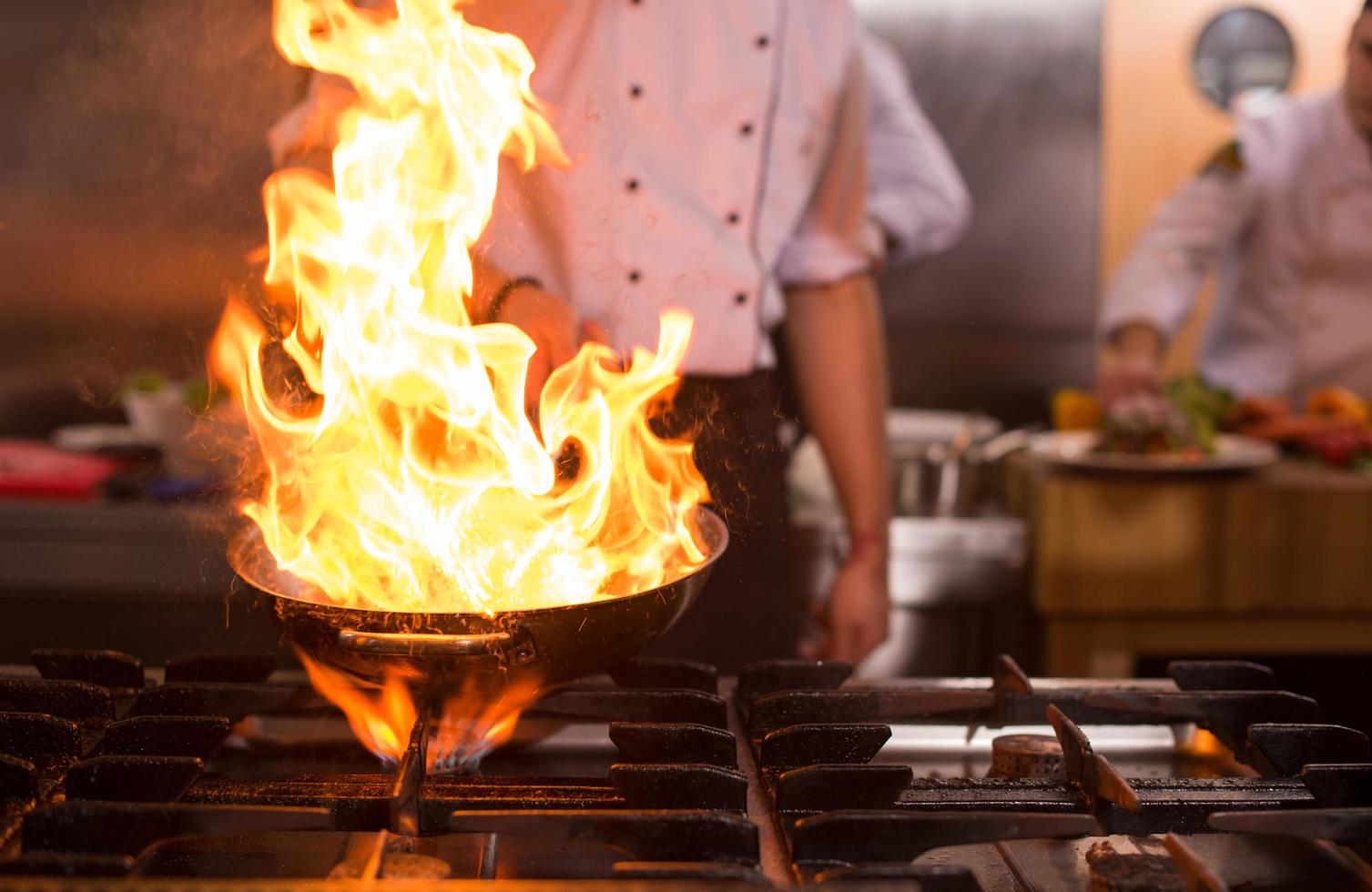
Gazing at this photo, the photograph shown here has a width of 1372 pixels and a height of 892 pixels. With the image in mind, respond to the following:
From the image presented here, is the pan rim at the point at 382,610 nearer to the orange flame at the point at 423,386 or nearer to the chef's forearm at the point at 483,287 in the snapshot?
the orange flame at the point at 423,386

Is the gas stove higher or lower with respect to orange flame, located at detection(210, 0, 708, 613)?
lower

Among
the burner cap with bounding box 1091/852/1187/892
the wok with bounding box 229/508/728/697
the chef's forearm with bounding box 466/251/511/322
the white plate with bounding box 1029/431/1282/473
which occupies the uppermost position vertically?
the chef's forearm with bounding box 466/251/511/322

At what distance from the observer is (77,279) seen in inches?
112

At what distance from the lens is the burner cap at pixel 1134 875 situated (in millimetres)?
779

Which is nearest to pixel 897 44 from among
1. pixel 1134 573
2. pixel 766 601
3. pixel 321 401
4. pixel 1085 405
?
pixel 1085 405

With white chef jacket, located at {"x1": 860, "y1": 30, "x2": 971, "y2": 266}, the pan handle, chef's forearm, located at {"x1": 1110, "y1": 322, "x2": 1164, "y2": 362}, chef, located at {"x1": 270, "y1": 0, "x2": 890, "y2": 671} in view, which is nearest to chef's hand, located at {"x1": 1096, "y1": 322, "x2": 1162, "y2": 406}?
chef's forearm, located at {"x1": 1110, "y1": 322, "x2": 1164, "y2": 362}

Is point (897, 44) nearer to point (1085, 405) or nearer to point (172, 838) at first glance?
point (1085, 405)

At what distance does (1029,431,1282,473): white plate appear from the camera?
7.70 feet

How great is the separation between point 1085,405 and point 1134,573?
2.31 ft

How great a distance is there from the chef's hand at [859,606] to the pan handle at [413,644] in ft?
3.22

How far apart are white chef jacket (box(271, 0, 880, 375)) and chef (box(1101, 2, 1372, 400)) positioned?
1424 mm

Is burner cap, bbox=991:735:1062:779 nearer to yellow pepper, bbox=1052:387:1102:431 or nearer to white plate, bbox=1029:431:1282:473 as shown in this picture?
white plate, bbox=1029:431:1282:473

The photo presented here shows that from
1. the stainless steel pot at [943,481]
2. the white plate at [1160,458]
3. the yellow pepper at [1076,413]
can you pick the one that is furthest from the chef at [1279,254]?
the stainless steel pot at [943,481]

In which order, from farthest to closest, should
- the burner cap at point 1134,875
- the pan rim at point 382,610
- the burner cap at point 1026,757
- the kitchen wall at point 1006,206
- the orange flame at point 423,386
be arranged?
the kitchen wall at point 1006,206 → the orange flame at point 423,386 → the burner cap at point 1026,757 → the pan rim at point 382,610 → the burner cap at point 1134,875
